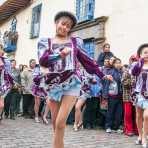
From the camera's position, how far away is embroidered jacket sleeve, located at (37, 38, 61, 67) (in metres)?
5.32

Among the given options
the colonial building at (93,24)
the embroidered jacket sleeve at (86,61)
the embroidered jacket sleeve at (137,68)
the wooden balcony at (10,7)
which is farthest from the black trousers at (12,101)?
the wooden balcony at (10,7)

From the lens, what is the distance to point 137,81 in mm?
7930

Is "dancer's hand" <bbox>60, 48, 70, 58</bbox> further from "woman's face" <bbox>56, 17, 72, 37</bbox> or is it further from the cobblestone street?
the cobblestone street

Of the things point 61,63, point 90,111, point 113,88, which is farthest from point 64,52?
point 90,111

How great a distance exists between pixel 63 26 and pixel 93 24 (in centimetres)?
829

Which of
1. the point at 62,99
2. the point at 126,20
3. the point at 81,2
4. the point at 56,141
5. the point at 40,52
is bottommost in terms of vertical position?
the point at 56,141

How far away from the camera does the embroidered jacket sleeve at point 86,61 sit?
217 inches

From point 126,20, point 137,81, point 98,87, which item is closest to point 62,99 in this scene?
point 137,81

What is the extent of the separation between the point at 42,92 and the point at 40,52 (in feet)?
2.47

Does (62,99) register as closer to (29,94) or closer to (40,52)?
(40,52)

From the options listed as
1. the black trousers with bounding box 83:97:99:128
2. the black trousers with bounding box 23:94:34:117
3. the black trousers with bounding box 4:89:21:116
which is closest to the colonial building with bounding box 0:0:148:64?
the black trousers with bounding box 83:97:99:128

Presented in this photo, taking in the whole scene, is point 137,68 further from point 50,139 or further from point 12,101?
point 12,101

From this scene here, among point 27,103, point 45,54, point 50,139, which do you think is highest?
point 45,54

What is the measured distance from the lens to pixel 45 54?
5.36m
